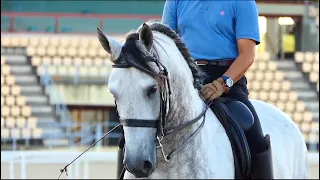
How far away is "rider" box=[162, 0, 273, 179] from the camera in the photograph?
4.37 meters

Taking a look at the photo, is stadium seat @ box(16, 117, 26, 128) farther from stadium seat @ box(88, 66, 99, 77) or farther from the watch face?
the watch face

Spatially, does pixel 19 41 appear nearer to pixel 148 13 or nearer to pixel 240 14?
pixel 148 13

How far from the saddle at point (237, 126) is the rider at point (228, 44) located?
6 centimetres

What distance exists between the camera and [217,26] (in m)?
4.44

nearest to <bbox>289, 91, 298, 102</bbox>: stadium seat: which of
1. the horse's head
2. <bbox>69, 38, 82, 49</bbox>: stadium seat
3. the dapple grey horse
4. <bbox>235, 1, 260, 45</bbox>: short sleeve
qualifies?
<bbox>69, 38, 82, 49</bbox>: stadium seat

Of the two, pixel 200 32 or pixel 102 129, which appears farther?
pixel 102 129

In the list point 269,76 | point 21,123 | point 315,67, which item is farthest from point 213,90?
point 315,67

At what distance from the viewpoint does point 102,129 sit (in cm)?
2267

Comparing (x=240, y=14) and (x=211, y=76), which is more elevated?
(x=240, y=14)

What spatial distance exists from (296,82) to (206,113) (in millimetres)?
20308

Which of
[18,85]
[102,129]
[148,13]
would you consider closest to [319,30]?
[148,13]

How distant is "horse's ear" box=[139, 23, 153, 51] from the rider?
0.71m

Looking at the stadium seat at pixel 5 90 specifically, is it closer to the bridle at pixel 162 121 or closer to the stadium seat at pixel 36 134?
the stadium seat at pixel 36 134

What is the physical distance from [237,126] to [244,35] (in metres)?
0.48
